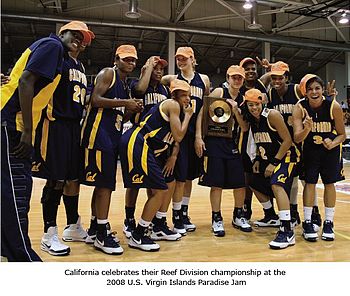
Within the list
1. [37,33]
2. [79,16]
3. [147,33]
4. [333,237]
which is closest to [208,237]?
[333,237]

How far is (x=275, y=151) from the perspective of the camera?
254cm

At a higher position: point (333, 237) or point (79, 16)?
point (79, 16)

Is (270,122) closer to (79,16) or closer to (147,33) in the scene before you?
(79,16)

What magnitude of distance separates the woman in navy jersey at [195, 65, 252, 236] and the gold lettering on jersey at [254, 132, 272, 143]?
0.52 feet

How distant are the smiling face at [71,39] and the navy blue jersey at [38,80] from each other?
248 millimetres

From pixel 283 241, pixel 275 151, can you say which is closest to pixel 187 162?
pixel 275 151

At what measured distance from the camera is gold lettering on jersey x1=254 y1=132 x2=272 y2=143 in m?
2.53

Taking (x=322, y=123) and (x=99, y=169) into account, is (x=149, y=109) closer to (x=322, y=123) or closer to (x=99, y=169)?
(x=99, y=169)

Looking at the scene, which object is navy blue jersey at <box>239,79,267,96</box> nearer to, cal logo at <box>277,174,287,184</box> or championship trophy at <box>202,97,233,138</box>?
championship trophy at <box>202,97,233,138</box>

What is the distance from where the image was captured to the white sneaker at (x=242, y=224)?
2664mm

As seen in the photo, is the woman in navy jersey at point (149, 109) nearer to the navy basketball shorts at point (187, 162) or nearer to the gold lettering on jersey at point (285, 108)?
the navy basketball shorts at point (187, 162)

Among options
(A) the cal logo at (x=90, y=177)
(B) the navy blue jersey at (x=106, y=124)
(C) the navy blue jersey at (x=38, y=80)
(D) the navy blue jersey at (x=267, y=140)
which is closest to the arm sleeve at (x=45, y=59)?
(C) the navy blue jersey at (x=38, y=80)

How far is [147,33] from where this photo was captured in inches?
399

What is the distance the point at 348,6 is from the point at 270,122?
7238 millimetres
